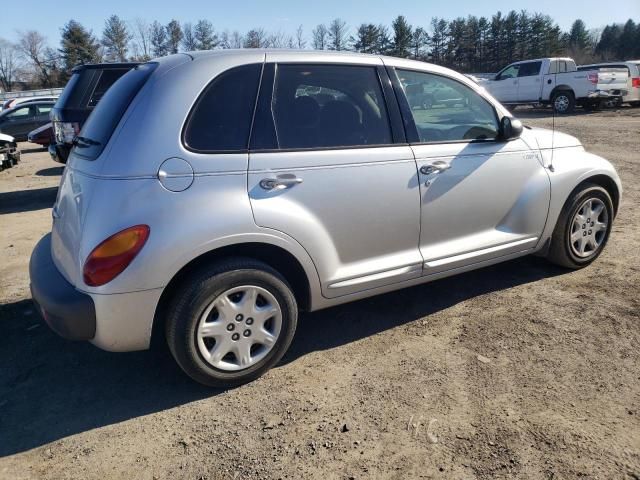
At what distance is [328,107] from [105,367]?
220 cm

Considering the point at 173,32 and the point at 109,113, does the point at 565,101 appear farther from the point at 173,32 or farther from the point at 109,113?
the point at 173,32

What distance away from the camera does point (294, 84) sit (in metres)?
3.14

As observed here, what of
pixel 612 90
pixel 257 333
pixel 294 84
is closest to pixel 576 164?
pixel 294 84

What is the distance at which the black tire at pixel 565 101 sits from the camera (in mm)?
19669

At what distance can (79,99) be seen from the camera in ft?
25.5

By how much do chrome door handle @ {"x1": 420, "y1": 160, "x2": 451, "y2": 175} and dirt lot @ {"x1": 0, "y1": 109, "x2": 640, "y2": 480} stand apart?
3.61 ft

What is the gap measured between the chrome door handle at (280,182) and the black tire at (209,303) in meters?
0.43

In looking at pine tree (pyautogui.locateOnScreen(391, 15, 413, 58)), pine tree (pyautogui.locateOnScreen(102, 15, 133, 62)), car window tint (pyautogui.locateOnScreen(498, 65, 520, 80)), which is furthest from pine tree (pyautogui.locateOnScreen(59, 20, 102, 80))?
car window tint (pyautogui.locateOnScreen(498, 65, 520, 80))

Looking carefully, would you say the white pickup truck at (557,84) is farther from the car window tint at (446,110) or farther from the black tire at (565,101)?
the car window tint at (446,110)

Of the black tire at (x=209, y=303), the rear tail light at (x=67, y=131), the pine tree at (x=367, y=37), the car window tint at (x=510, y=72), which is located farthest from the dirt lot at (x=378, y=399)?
the pine tree at (x=367, y=37)

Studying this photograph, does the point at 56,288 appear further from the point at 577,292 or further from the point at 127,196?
the point at 577,292

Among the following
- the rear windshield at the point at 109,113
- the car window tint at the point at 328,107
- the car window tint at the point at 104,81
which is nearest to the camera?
the rear windshield at the point at 109,113

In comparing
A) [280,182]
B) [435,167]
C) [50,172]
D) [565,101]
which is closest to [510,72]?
[565,101]

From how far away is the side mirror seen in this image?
3.79 m
